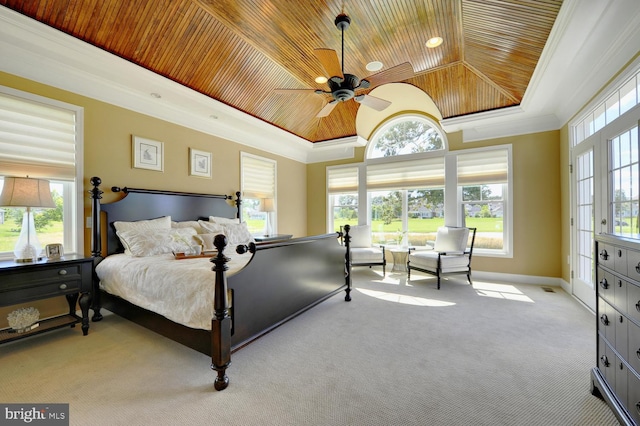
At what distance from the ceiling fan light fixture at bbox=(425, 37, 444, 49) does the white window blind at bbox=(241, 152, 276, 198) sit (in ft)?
11.4

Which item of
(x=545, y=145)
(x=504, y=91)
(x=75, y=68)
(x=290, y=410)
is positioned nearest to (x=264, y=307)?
(x=290, y=410)

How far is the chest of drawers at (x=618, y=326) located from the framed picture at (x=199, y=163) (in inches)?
184

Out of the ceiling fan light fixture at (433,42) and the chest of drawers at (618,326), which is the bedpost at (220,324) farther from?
the ceiling fan light fixture at (433,42)

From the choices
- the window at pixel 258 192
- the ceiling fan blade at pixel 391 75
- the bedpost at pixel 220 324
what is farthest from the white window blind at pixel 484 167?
the bedpost at pixel 220 324

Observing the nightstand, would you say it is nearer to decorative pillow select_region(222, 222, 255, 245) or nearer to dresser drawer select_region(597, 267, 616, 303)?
decorative pillow select_region(222, 222, 255, 245)

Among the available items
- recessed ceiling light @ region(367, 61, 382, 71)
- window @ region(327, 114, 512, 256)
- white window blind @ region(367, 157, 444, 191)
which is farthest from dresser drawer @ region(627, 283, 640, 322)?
white window blind @ region(367, 157, 444, 191)

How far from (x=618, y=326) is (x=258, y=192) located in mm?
5041

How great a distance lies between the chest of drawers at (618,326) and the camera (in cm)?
Result: 133

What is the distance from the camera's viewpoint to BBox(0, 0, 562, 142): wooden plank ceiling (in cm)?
260

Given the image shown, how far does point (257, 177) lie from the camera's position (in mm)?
5484

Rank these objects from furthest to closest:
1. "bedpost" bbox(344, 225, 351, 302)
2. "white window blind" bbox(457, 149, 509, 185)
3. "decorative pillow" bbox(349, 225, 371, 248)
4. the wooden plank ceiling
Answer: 1. "decorative pillow" bbox(349, 225, 371, 248)
2. "white window blind" bbox(457, 149, 509, 185)
3. "bedpost" bbox(344, 225, 351, 302)
4. the wooden plank ceiling

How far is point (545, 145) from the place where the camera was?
174 inches

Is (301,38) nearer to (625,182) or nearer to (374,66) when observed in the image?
(374,66)

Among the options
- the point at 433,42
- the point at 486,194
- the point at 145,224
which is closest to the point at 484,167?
the point at 486,194
